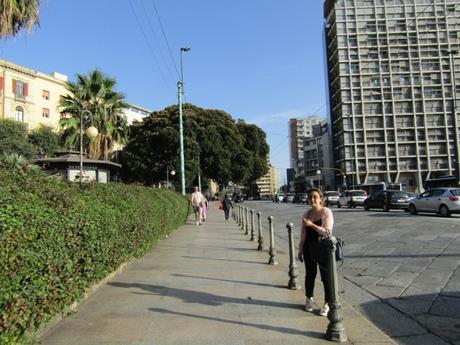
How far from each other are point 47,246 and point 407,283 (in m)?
5.89

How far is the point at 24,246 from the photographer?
3857 mm

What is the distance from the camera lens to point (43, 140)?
55125 millimetres

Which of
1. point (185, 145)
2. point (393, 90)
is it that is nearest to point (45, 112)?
point (185, 145)

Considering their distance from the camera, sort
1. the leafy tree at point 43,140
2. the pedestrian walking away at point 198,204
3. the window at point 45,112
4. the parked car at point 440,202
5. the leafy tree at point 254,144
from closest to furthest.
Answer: the pedestrian walking away at point 198,204 → the parked car at point 440,202 → the leafy tree at point 43,140 → the window at point 45,112 → the leafy tree at point 254,144

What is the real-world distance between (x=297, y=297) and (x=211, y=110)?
50.3 meters

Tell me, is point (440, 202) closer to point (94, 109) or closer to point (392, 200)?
point (392, 200)

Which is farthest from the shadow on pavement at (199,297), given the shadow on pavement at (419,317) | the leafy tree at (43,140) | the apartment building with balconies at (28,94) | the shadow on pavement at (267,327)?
the apartment building with balconies at (28,94)

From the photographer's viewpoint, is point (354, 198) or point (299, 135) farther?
point (299, 135)

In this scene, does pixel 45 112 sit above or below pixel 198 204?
above

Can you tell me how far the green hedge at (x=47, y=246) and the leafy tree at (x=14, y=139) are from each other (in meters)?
42.9

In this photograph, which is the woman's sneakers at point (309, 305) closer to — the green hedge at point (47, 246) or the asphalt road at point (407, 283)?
the asphalt road at point (407, 283)

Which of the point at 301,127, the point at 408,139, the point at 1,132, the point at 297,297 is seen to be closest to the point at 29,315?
the point at 297,297

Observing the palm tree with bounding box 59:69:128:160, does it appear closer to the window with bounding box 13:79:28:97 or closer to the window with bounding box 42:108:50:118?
the window with bounding box 13:79:28:97

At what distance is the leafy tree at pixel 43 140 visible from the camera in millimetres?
54906
